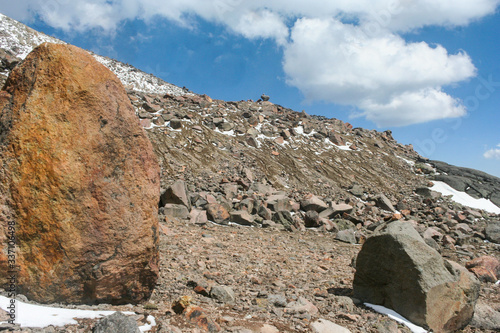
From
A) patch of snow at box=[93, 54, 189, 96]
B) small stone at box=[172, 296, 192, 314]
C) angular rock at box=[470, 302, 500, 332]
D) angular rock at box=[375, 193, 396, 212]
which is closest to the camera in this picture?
small stone at box=[172, 296, 192, 314]

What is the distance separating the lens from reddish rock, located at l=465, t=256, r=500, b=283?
7.69 meters

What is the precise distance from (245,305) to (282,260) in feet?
10.1

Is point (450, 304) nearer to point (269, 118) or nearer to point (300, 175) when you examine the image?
point (300, 175)

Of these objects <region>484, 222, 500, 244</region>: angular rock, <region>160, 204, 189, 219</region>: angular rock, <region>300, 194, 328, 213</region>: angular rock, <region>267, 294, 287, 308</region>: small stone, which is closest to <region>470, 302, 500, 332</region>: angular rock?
<region>267, 294, 287, 308</region>: small stone

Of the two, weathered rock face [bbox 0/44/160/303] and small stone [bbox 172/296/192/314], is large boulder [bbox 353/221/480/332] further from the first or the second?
weathered rock face [bbox 0/44/160/303]

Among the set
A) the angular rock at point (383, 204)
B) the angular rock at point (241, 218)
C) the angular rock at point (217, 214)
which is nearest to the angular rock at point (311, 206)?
the angular rock at point (241, 218)

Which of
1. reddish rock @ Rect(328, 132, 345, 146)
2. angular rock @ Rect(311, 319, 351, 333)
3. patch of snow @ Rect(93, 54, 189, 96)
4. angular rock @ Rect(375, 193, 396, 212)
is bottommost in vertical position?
angular rock @ Rect(311, 319, 351, 333)

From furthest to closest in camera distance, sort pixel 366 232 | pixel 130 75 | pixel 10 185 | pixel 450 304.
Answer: pixel 130 75
pixel 366 232
pixel 450 304
pixel 10 185

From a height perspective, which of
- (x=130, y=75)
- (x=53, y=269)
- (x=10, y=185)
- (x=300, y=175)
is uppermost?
(x=130, y=75)

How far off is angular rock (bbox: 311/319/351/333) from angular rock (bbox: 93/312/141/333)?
7.27 ft

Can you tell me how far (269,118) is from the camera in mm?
28234

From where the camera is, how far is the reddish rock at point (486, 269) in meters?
7.69

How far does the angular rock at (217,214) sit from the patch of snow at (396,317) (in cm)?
661

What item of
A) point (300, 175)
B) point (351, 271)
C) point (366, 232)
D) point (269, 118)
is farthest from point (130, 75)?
point (351, 271)
